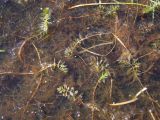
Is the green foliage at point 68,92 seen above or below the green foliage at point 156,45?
below

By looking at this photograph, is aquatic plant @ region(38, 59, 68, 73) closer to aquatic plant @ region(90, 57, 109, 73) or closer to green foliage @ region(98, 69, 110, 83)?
aquatic plant @ region(90, 57, 109, 73)

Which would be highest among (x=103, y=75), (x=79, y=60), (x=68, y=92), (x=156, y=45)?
(x=156, y=45)

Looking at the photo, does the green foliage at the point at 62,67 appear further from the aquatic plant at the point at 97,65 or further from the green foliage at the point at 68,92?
the aquatic plant at the point at 97,65

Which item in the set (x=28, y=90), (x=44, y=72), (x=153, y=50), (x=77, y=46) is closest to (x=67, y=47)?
(x=77, y=46)

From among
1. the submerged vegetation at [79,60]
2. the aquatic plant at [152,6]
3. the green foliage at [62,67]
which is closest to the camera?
the submerged vegetation at [79,60]

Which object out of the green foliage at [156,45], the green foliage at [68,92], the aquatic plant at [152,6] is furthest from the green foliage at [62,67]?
the aquatic plant at [152,6]

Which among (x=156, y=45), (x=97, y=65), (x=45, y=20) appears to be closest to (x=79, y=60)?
(x=97, y=65)

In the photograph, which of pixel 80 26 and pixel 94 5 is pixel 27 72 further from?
pixel 94 5

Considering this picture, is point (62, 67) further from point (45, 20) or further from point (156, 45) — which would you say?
point (156, 45)
